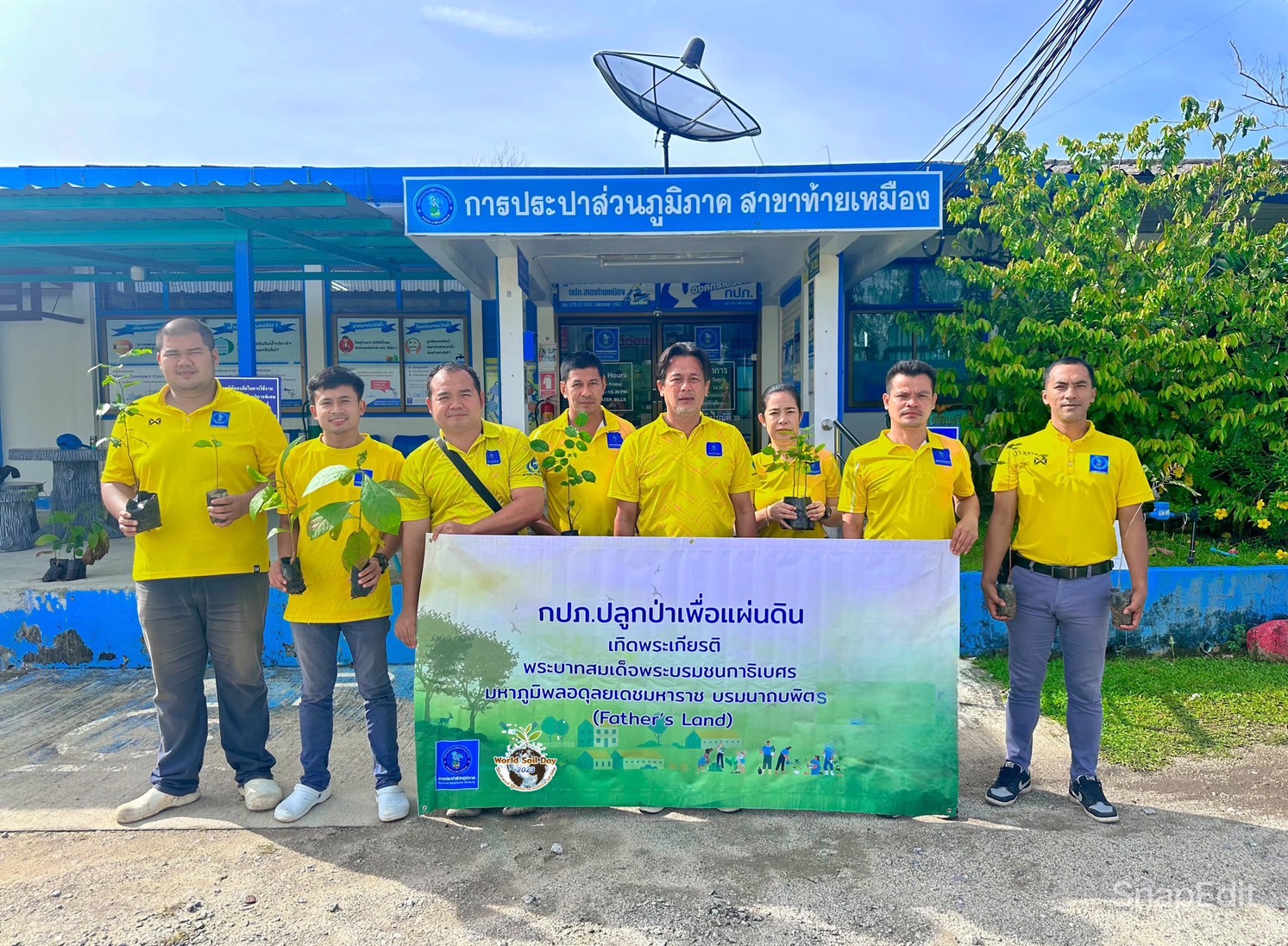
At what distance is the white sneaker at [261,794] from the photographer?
3.14 m

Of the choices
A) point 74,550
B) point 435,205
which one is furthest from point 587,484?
point 74,550

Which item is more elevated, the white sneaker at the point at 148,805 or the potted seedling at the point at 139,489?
the potted seedling at the point at 139,489

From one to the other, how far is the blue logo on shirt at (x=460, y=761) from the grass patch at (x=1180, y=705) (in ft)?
8.49

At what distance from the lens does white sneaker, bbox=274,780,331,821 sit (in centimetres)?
305

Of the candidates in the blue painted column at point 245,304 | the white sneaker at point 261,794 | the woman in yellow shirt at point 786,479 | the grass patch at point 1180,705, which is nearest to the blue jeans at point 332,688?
the white sneaker at point 261,794

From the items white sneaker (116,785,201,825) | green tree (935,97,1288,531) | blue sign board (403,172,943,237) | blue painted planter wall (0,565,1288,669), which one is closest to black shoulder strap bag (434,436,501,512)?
white sneaker (116,785,201,825)

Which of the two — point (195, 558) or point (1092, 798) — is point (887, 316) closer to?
point (1092, 798)

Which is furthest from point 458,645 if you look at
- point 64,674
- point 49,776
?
point 64,674

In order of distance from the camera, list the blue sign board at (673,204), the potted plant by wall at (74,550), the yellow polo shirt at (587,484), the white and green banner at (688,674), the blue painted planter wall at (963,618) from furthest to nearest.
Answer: the potted plant by wall at (74,550) → the blue sign board at (673,204) → the blue painted planter wall at (963,618) → the yellow polo shirt at (587,484) → the white and green banner at (688,674)

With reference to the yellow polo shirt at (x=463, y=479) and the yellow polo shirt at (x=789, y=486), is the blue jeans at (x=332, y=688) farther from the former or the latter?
the yellow polo shirt at (x=789, y=486)

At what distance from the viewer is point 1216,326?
6.07 metres

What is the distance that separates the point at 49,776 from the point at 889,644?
352 cm

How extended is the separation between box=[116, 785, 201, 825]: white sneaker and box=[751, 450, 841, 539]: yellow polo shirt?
102 inches

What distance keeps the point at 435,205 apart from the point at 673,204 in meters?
1.63
